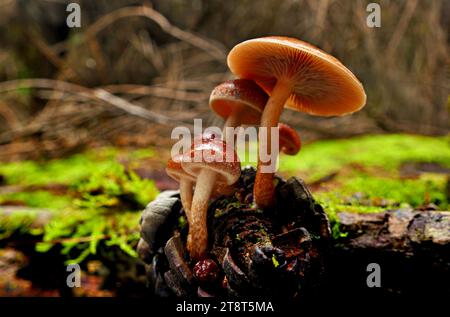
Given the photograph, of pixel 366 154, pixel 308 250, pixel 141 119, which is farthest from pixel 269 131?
pixel 141 119

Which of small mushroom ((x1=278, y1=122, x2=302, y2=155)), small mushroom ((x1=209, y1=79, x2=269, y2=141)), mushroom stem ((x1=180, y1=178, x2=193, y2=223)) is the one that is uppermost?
small mushroom ((x1=209, y1=79, x2=269, y2=141))

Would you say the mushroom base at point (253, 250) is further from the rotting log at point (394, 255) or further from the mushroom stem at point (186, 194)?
the rotting log at point (394, 255)

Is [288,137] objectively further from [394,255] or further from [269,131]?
[394,255]

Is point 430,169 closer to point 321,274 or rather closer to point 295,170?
point 295,170

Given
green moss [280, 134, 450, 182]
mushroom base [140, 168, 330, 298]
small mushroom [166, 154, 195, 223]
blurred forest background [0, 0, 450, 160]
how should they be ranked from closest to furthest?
1. mushroom base [140, 168, 330, 298]
2. small mushroom [166, 154, 195, 223]
3. green moss [280, 134, 450, 182]
4. blurred forest background [0, 0, 450, 160]

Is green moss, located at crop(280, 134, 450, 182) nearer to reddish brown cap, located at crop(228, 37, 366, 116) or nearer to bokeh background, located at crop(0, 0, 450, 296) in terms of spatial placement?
bokeh background, located at crop(0, 0, 450, 296)

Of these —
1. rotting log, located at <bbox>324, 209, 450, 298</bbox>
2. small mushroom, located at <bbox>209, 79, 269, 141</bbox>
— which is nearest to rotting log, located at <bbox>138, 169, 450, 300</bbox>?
rotting log, located at <bbox>324, 209, 450, 298</bbox>

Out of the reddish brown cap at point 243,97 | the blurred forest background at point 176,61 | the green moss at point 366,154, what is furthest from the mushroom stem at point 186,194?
the blurred forest background at point 176,61
